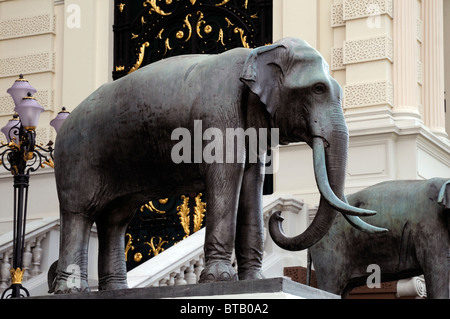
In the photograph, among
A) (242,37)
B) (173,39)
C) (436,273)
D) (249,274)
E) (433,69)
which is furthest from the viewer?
(173,39)

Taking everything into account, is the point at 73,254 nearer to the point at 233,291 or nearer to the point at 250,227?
the point at 250,227

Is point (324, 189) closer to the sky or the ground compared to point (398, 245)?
closer to the sky

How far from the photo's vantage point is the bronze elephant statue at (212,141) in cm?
530

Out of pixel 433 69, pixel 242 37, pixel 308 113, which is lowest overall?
pixel 308 113

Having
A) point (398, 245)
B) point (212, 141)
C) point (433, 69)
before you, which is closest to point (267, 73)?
point (212, 141)

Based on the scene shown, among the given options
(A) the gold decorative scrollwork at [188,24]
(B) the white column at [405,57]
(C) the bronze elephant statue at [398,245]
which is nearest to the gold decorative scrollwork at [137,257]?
(A) the gold decorative scrollwork at [188,24]

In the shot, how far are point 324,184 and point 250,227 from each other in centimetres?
48

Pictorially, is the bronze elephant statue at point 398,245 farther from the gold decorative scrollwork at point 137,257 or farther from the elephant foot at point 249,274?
the gold decorative scrollwork at point 137,257

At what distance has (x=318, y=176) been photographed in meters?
5.24

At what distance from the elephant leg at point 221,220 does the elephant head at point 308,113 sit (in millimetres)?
226

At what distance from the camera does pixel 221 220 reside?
5266mm

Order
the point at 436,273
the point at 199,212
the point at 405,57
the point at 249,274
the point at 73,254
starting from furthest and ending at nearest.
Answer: the point at 199,212
the point at 405,57
the point at 436,273
the point at 73,254
the point at 249,274
